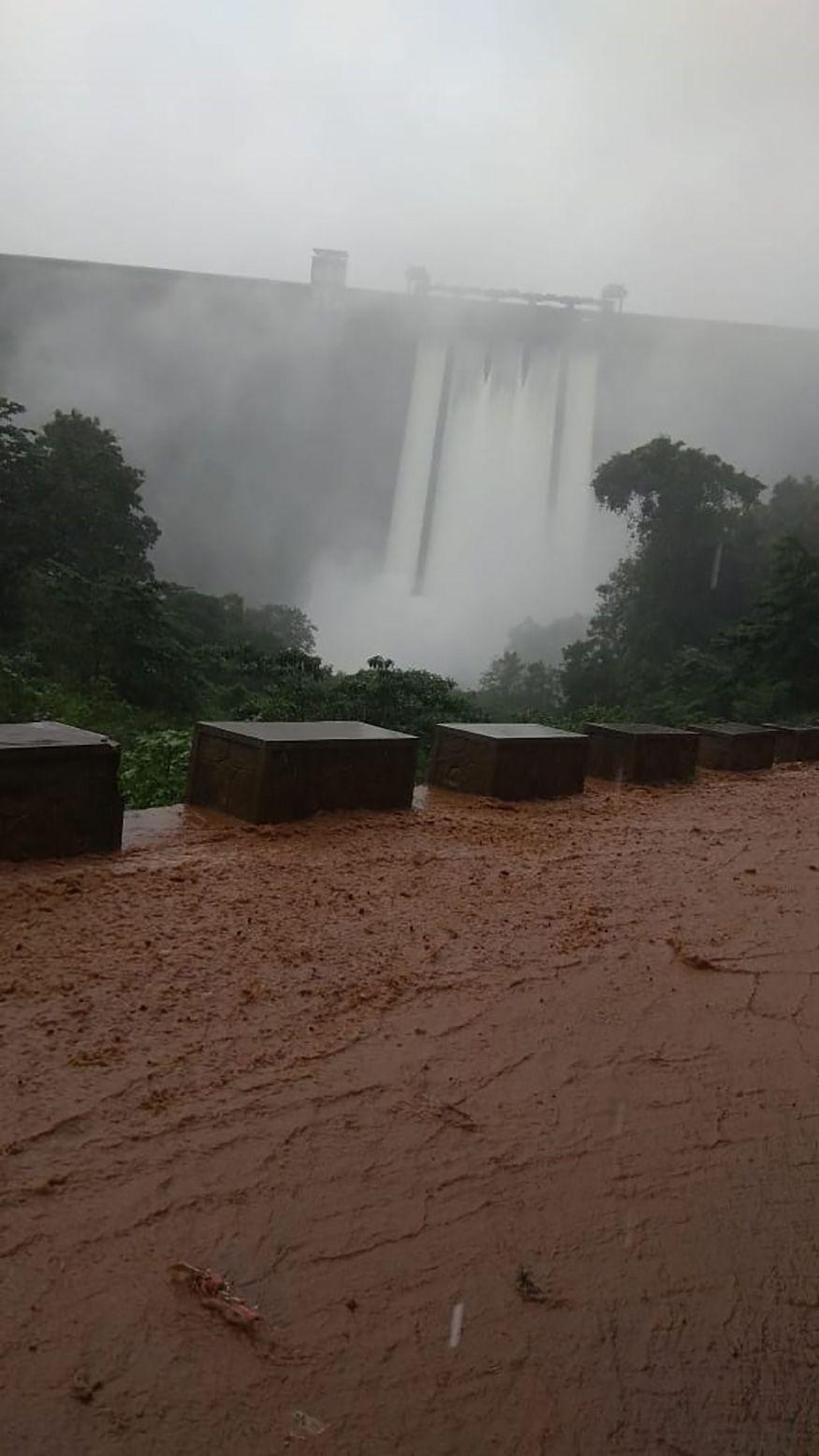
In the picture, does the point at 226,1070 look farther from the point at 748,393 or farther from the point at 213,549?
the point at 748,393

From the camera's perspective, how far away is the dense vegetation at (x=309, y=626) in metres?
12.1

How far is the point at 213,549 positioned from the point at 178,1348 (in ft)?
165

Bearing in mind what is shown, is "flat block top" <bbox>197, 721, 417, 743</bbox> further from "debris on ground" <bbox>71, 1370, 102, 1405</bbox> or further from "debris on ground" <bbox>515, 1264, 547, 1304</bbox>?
"debris on ground" <bbox>71, 1370, 102, 1405</bbox>

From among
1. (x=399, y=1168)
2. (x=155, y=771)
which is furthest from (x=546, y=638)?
(x=399, y=1168)

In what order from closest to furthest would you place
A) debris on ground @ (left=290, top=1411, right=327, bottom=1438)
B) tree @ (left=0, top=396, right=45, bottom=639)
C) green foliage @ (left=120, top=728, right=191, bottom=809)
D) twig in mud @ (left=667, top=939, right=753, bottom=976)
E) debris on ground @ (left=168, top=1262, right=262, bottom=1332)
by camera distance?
debris on ground @ (left=290, top=1411, right=327, bottom=1438), debris on ground @ (left=168, top=1262, right=262, bottom=1332), twig in mud @ (left=667, top=939, right=753, bottom=976), green foliage @ (left=120, top=728, right=191, bottom=809), tree @ (left=0, top=396, right=45, bottom=639)

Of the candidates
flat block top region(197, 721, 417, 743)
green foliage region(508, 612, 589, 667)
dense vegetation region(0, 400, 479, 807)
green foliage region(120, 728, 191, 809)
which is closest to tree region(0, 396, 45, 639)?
dense vegetation region(0, 400, 479, 807)

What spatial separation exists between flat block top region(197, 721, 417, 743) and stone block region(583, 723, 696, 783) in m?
2.46

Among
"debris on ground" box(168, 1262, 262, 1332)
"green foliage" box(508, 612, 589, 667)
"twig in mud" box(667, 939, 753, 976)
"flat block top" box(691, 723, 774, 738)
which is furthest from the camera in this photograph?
"green foliage" box(508, 612, 589, 667)

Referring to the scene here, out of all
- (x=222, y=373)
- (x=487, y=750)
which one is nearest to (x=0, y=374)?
(x=222, y=373)

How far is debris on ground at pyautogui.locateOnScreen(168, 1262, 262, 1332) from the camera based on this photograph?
164cm

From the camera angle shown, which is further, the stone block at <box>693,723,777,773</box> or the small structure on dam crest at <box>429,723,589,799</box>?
the stone block at <box>693,723,777,773</box>

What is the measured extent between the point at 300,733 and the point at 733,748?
17.3 feet

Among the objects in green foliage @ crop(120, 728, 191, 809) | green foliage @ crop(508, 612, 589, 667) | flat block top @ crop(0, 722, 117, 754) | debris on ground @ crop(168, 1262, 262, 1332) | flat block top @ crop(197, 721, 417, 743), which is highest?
green foliage @ crop(508, 612, 589, 667)

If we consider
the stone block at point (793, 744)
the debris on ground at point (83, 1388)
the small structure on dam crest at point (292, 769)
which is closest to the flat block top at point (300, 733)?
the small structure on dam crest at point (292, 769)
